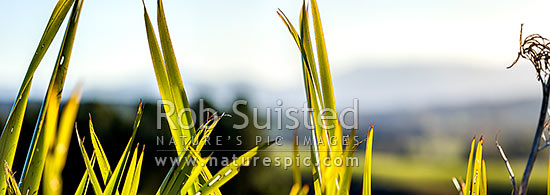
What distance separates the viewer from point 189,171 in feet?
1.49

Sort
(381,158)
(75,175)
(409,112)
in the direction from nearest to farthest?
(75,175), (381,158), (409,112)

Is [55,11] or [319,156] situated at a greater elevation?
[55,11]

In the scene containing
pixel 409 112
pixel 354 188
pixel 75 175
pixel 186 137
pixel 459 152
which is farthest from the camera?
pixel 409 112

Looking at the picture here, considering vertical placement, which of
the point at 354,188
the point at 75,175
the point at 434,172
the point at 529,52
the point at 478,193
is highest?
the point at 529,52

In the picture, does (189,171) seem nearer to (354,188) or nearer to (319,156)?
(319,156)

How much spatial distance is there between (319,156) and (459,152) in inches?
1256

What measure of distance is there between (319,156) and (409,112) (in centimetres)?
4260

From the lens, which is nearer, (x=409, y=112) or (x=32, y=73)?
(x=32, y=73)

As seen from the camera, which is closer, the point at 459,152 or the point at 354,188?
the point at 354,188

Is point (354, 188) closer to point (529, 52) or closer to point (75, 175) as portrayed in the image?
point (75, 175)

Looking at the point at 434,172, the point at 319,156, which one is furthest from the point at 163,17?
the point at 434,172

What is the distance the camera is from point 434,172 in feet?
98.1

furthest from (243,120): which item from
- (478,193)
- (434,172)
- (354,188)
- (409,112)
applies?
(409,112)

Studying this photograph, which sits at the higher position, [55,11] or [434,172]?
[55,11]
